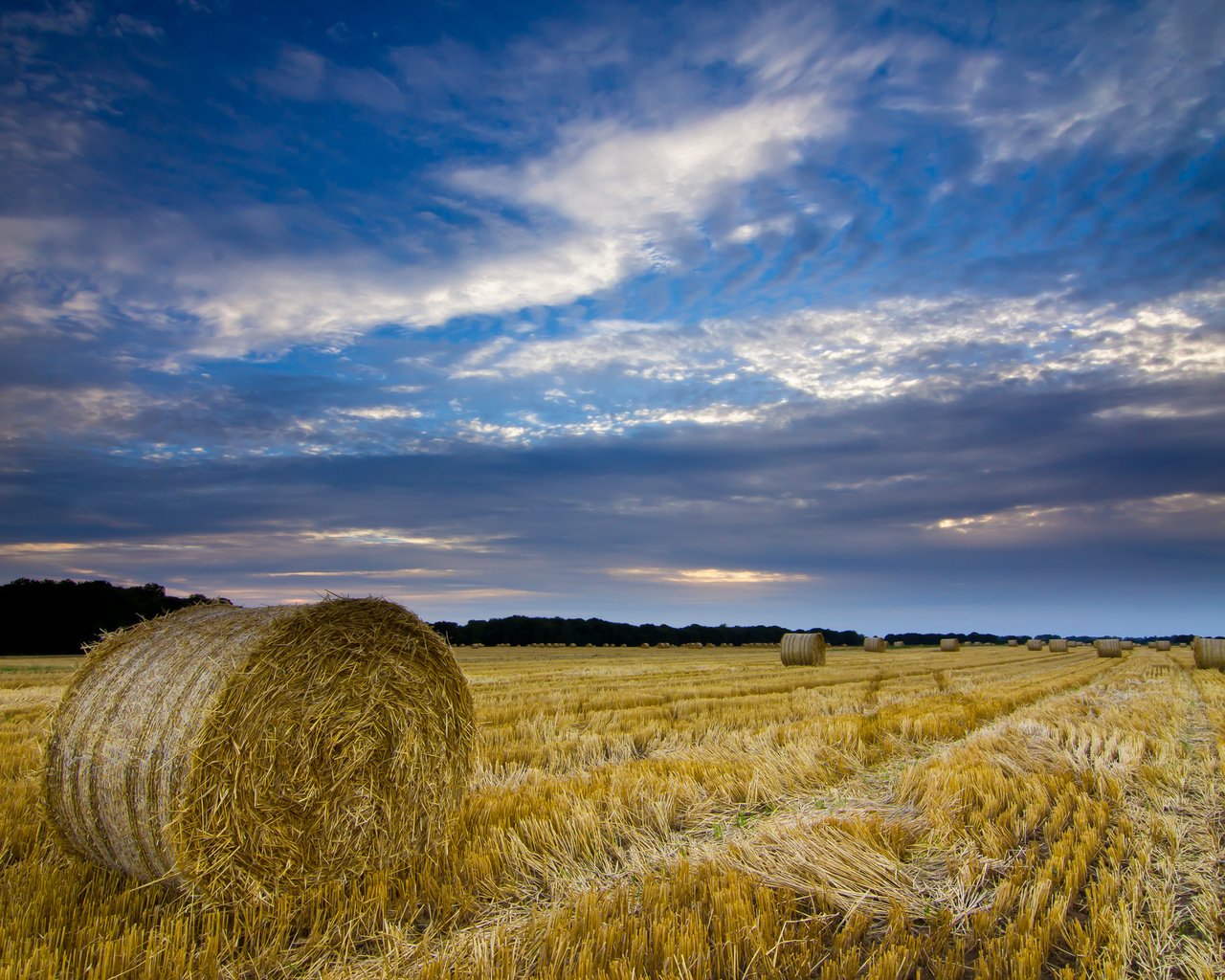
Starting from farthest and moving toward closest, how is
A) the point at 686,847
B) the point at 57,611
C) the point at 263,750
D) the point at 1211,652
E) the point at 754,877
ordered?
1. the point at 57,611
2. the point at 1211,652
3. the point at 686,847
4. the point at 263,750
5. the point at 754,877

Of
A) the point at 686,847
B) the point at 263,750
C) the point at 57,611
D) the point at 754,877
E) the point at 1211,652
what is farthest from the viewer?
the point at 57,611

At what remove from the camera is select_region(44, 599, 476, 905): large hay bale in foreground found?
180 inches

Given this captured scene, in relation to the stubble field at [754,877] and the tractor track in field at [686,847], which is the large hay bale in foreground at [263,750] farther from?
the tractor track in field at [686,847]

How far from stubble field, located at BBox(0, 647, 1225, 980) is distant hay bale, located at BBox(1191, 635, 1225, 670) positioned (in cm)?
2207

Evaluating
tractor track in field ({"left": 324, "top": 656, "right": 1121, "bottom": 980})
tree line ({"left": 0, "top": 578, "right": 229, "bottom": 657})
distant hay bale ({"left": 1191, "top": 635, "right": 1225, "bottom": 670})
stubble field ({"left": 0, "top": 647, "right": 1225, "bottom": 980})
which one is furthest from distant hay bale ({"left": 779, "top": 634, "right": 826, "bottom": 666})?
tree line ({"left": 0, "top": 578, "right": 229, "bottom": 657})

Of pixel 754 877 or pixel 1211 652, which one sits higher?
pixel 1211 652

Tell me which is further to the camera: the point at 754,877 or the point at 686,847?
the point at 686,847

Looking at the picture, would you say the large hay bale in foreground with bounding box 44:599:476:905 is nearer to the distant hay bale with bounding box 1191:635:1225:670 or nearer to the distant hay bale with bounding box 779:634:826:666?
the distant hay bale with bounding box 779:634:826:666

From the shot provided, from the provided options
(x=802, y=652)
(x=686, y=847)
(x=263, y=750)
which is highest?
(x=802, y=652)

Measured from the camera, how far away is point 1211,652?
1046 inches

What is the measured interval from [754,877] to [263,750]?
2.94 meters

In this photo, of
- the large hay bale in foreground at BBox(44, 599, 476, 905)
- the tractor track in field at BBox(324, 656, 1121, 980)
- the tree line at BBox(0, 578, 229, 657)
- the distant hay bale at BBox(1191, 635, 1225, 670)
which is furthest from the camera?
the tree line at BBox(0, 578, 229, 657)

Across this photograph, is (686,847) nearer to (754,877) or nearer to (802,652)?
(754,877)

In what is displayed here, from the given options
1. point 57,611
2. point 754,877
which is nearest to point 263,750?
point 754,877
